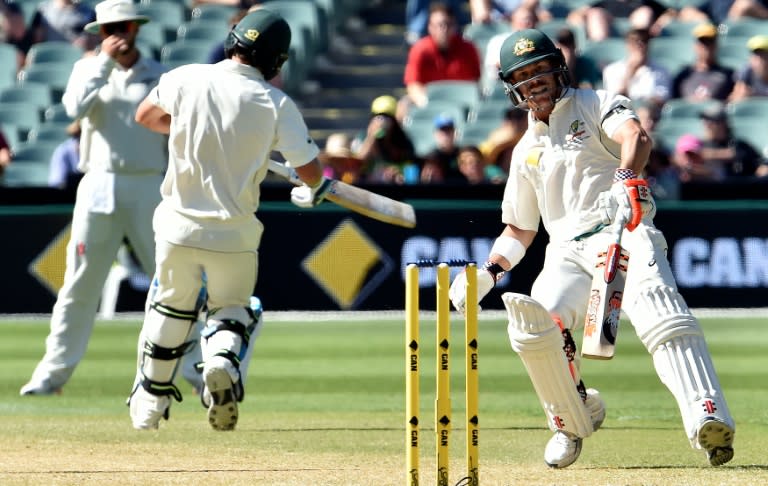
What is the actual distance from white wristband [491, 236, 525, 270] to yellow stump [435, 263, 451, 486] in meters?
1.47

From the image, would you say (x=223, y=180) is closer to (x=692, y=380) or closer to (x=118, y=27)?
(x=692, y=380)

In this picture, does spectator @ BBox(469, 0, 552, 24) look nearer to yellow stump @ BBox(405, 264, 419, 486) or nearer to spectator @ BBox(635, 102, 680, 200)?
spectator @ BBox(635, 102, 680, 200)

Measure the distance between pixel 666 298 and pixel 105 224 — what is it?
393 cm

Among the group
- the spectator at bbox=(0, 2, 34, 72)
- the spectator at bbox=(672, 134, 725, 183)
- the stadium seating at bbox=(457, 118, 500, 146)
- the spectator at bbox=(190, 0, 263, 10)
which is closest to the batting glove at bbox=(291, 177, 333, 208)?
the spectator at bbox=(672, 134, 725, 183)

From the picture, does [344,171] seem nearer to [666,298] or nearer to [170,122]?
[170,122]

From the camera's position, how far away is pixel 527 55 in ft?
21.1

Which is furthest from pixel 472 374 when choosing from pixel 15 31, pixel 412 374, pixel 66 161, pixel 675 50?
pixel 15 31

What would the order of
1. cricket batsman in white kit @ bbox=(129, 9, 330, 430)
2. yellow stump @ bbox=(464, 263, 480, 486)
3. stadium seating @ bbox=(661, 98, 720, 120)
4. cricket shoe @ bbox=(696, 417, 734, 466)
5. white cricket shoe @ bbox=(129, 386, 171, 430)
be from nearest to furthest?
yellow stump @ bbox=(464, 263, 480, 486) → cricket shoe @ bbox=(696, 417, 734, 466) → cricket batsman in white kit @ bbox=(129, 9, 330, 430) → white cricket shoe @ bbox=(129, 386, 171, 430) → stadium seating @ bbox=(661, 98, 720, 120)

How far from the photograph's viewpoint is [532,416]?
8555 mm

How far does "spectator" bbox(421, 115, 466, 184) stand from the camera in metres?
14.0

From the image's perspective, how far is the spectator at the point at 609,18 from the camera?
53.5 feet

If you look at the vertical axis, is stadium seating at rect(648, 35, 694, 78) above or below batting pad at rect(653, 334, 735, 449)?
below

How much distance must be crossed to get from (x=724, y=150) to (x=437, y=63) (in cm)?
335

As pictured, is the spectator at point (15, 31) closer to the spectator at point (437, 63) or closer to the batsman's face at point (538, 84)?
the spectator at point (437, 63)
